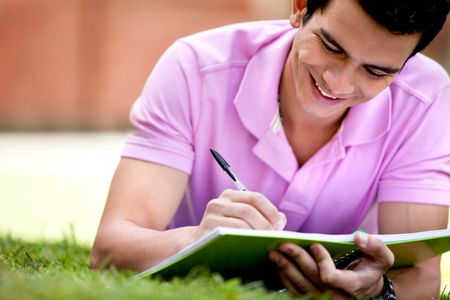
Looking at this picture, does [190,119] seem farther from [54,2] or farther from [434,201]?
[54,2]

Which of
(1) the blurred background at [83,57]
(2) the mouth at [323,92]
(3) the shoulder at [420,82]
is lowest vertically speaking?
(1) the blurred background at [83,57]

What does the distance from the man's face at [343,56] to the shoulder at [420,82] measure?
0.36 m

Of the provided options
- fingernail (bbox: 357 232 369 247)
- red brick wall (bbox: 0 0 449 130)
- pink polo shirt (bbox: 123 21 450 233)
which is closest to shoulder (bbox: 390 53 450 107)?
pink polo shirt (bbox: 123 21 450 233)

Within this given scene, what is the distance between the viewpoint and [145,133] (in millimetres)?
2936

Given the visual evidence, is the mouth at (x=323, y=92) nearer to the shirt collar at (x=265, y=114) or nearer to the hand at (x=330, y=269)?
the shirt collar at (x=265, y=114)

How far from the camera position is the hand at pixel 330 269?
234 cm

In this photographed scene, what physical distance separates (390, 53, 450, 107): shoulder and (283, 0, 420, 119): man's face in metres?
0.36

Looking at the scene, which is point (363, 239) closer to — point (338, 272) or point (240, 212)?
point (338, 272)

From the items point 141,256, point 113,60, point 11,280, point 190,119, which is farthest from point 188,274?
point 113,60

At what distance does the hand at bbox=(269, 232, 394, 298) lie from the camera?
7.67 ft

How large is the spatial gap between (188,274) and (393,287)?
632 mm

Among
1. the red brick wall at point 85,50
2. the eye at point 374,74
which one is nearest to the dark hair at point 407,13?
the eye at point 374,74

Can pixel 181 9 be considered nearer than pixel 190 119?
No

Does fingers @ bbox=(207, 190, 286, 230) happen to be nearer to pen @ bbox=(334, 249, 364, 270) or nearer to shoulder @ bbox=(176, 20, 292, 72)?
pen @ bbox=(334, 249, 364, 270)
